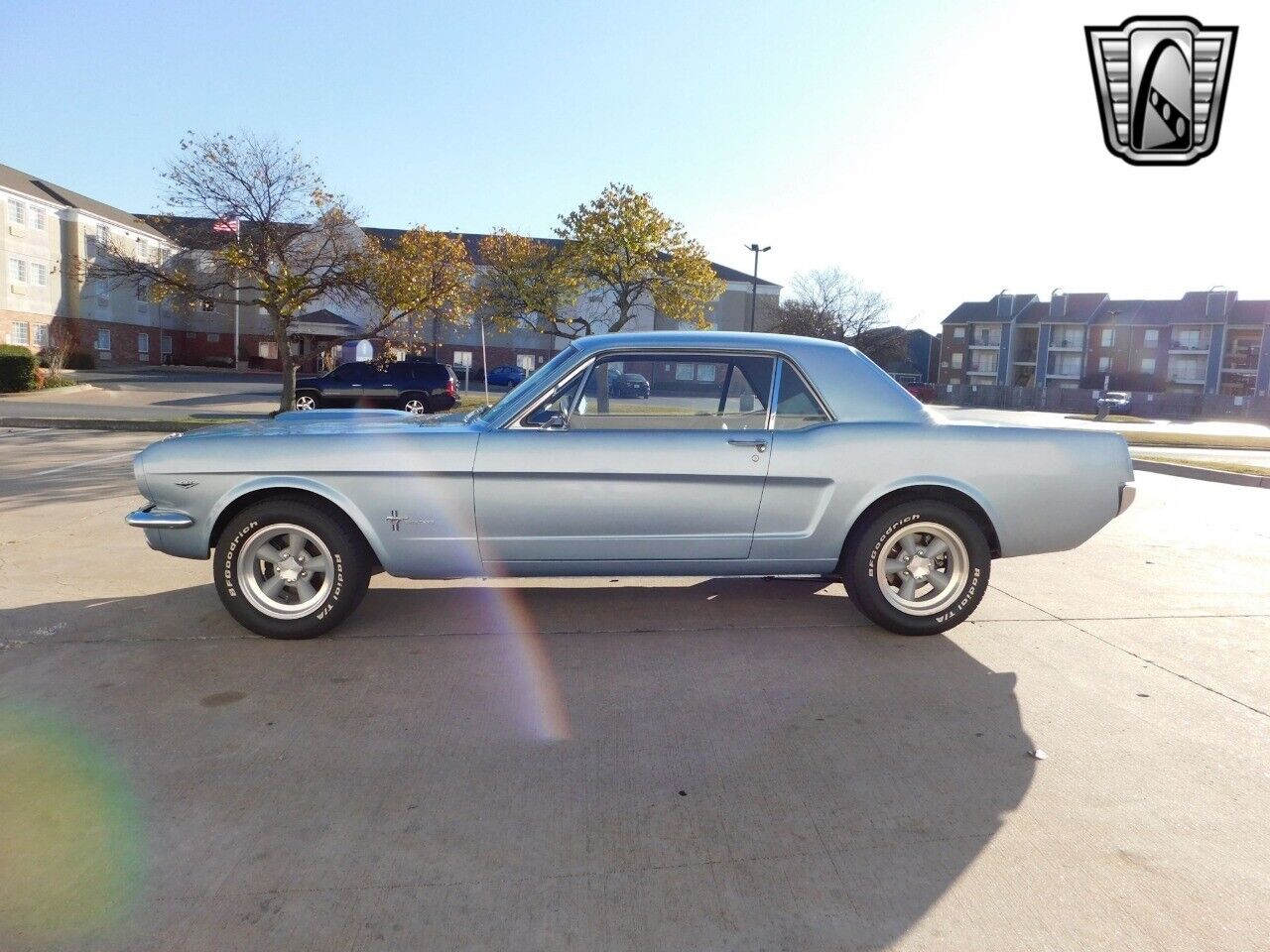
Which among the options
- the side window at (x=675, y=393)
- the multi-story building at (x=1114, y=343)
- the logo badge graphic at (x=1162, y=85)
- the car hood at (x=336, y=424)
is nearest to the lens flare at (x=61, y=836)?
the car hood at (x=336, y=424)

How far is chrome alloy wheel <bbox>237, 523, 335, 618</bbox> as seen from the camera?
4207 mm

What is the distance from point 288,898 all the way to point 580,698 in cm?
154

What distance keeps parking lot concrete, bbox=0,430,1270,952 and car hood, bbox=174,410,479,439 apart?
3.53 feet

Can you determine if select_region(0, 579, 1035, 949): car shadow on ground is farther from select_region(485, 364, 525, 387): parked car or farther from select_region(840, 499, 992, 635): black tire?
select_region(485, 364, 525, 387): parked car

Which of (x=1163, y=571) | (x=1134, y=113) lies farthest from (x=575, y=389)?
(x=1134, y=113)

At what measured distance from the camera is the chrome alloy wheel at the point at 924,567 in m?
4.41

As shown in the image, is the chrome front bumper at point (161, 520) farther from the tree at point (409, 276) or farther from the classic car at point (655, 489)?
the tree at point (409, 276)

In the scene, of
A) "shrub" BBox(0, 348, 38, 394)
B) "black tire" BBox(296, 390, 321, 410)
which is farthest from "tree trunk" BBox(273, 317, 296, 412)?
"shrub" BBox(0, 348, 38, 394)

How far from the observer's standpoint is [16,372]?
26781mm

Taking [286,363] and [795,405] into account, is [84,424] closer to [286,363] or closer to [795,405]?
[286,363]

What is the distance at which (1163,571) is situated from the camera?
6.23 metres

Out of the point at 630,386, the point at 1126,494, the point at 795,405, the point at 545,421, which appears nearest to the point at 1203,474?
the point at 1126,494

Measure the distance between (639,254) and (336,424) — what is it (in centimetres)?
2568

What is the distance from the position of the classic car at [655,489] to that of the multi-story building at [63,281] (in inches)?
1596
